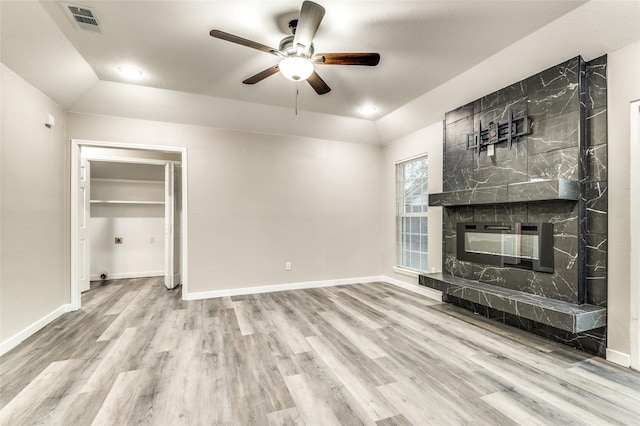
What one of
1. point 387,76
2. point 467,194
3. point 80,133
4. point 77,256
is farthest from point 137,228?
point 467,194

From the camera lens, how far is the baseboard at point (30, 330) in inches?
97.8

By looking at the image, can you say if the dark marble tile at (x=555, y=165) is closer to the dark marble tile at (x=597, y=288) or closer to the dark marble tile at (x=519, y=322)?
the dark marble tile at (x=597, y=288)

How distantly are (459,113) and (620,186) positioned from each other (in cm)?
183

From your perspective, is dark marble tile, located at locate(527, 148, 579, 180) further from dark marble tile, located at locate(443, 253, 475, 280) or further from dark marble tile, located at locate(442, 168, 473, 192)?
dark marble tile, located at locate(443, 253, 475, 280)

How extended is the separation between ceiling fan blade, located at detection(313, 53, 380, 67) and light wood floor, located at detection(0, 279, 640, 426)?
2.50 meters

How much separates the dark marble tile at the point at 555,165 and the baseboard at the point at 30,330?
5.15 metres

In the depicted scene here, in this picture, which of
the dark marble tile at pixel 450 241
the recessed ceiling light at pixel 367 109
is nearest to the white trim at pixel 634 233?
the dark marble tile at pixel 450 241

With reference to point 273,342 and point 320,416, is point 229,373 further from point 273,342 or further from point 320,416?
point 320,416

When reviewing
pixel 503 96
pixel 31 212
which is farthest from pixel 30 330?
pixel 503 96

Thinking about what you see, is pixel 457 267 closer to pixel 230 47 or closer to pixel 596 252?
pixel 596 252

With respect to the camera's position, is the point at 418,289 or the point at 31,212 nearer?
the point at 31,212

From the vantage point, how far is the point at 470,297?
3102mm

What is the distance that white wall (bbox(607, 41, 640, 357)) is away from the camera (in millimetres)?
2236

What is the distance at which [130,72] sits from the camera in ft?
10.3
